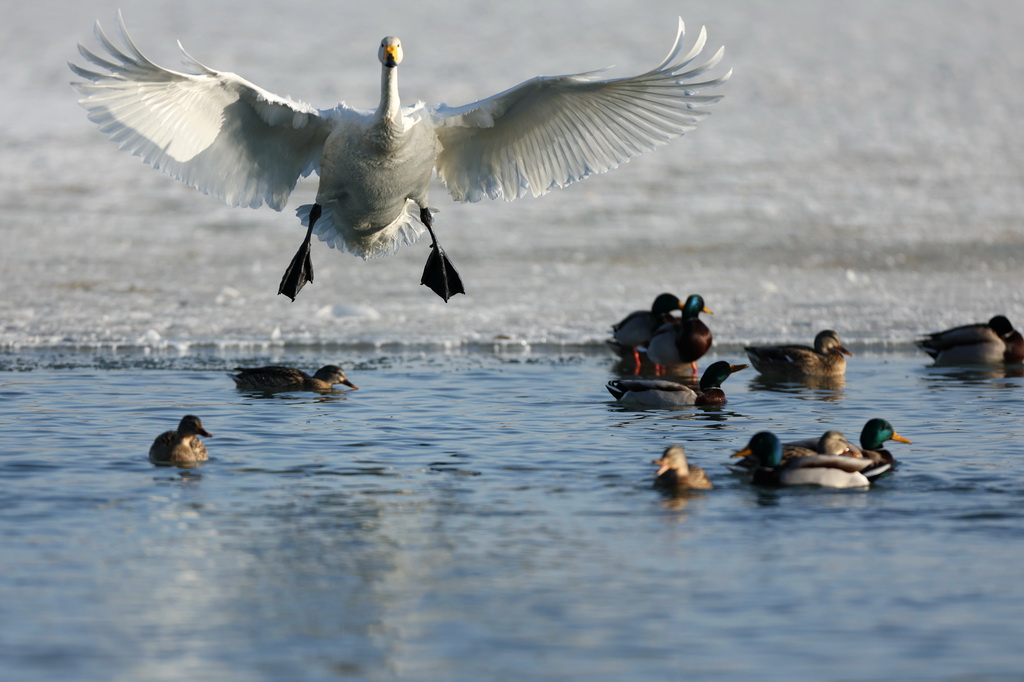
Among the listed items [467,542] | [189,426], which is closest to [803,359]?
[189,426]

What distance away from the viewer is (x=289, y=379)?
32.3 ft

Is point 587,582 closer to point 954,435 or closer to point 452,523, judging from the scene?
point 452,523

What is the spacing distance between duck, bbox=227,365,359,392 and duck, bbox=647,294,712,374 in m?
2.97

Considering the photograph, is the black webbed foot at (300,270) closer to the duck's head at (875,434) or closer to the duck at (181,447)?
the duck at (181,447)

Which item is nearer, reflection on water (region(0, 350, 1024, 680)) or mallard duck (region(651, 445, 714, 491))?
reflection on water (region(0, 350, 1024, 680))

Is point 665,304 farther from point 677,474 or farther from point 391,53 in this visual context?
point 677,474

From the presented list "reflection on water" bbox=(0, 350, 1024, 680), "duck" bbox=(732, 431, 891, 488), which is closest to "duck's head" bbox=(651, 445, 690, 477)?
"reflection on water" bbox=(0, 350, 1024, 680)

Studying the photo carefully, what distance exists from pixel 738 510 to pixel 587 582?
140cm

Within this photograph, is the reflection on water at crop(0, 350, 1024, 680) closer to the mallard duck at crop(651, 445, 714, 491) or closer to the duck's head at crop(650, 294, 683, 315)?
the mallard duck at crop(651, 445, 714, 491)

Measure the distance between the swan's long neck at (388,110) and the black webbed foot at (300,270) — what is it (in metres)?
1.13

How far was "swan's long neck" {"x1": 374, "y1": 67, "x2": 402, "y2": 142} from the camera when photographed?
9.16 m

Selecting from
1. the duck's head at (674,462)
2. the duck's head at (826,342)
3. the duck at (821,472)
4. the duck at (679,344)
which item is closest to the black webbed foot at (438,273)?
the duck at (679,344)

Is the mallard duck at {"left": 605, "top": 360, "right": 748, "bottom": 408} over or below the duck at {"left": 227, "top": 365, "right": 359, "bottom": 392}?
below

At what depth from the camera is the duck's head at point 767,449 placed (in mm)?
6988
